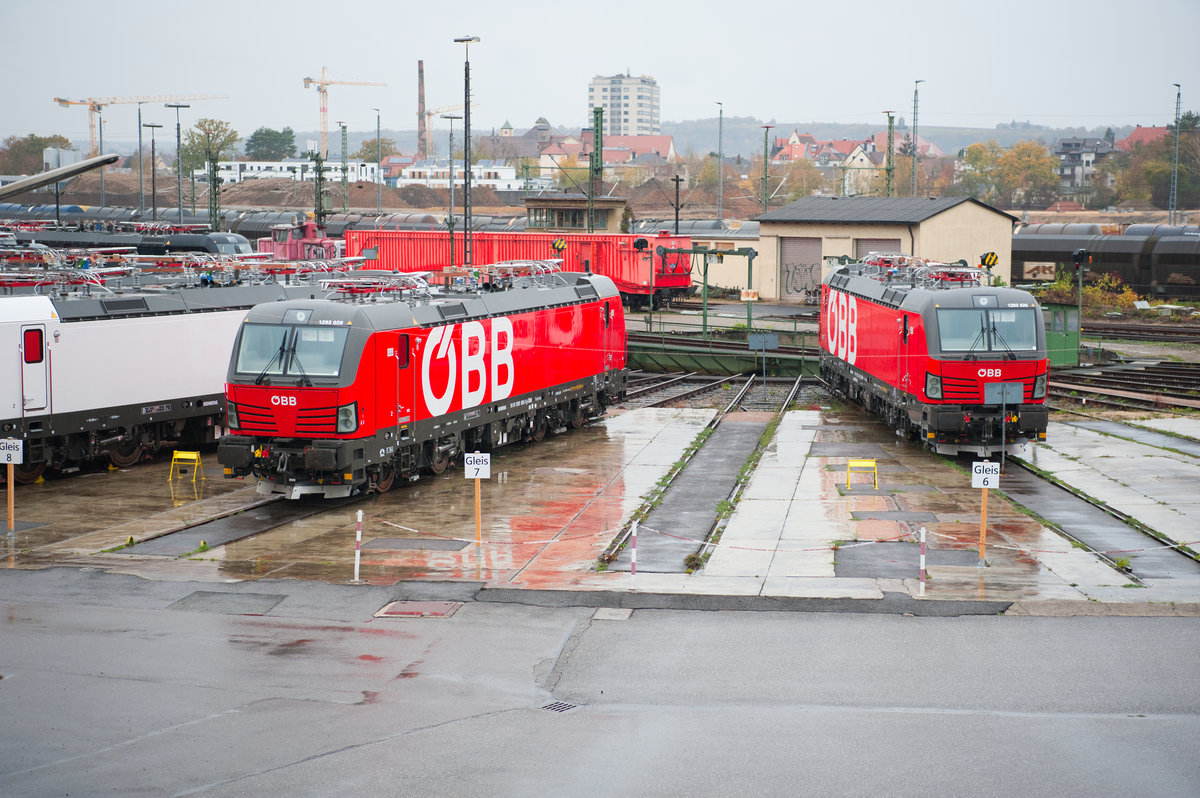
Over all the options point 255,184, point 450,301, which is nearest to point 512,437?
point 450,301

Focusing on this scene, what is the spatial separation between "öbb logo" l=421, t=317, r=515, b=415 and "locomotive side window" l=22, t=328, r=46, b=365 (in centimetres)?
723

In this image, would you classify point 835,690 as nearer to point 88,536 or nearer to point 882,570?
point 882,570

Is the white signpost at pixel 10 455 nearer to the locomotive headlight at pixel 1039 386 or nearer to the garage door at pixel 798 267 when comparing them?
the locomotive headlight at pixel 1039 386

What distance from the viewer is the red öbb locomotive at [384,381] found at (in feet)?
70.3

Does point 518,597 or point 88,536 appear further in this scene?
point 88,536

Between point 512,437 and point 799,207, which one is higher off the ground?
point 799,207

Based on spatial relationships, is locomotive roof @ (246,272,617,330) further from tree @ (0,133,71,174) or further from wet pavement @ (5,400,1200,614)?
tree @ (0,133,71,174)

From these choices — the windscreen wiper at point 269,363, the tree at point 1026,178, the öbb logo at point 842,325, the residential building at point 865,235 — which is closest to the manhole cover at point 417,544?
the windscreen wiper at point 269,363

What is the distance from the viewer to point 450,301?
84.0 ft

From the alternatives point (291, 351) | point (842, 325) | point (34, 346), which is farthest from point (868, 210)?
point (34, 346)

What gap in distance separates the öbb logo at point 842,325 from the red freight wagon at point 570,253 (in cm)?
1829

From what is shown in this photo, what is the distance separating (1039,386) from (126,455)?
19154 mm

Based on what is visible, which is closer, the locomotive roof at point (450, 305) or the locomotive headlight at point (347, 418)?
the locomotive headlight at point (347, 418)

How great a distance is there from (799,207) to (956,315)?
4195 centimetres
